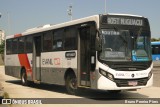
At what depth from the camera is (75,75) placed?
48.1ft

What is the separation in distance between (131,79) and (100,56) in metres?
1.47

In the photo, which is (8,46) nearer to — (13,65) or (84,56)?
(13,65)

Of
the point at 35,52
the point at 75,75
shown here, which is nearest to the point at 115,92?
the point at 75,75

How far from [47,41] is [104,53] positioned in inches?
212

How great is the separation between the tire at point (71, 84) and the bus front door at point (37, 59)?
3.68m

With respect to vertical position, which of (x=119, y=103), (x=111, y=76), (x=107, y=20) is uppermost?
(x=107, y=20)

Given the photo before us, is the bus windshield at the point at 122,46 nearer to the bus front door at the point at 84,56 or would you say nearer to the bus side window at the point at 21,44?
the bus front door at the point at 84,56

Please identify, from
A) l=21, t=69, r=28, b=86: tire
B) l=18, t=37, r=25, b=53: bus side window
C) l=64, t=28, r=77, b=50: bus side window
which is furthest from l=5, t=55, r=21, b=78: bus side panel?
l=64, t=28, r=77, b=50: bus side window

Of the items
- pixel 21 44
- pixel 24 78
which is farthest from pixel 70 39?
pixel 21 44

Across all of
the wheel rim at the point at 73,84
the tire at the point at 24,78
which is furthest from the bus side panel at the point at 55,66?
the tire at the point at 24,78

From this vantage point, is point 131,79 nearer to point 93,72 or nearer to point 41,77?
point 93,72

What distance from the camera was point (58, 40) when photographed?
1639 centimetres

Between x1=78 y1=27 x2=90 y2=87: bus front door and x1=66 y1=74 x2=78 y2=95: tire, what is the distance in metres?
0.58

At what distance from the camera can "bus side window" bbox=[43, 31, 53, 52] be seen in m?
17.3
